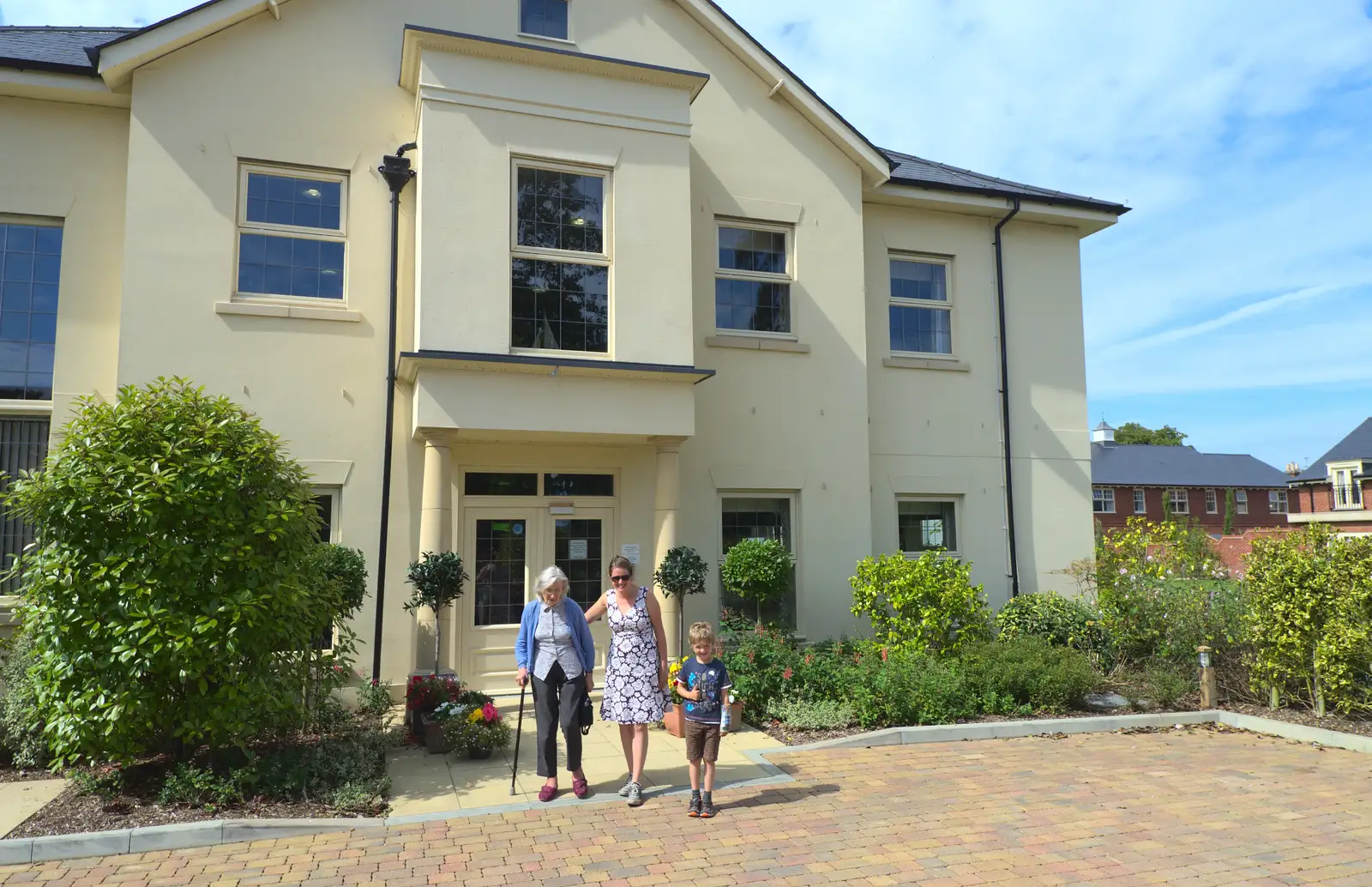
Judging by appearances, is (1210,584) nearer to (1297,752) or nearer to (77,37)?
(1297,752)

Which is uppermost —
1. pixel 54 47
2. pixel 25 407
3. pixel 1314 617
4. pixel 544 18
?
pixel 544 18

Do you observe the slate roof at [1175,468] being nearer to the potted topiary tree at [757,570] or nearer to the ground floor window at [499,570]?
the potted topiary tree at [757,570]

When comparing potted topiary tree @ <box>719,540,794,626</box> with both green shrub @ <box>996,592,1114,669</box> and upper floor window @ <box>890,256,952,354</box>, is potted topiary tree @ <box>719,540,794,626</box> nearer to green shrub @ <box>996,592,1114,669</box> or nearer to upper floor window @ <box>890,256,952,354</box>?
green shrub @ <box>996,592,1114,669</box>

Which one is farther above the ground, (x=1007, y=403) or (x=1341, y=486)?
(x=1341, y=486)

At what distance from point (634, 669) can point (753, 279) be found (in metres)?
6.95

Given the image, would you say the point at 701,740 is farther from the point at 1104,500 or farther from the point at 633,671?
the point at 1104,500

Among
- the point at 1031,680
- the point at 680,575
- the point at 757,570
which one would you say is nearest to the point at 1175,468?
the point at 1031,680

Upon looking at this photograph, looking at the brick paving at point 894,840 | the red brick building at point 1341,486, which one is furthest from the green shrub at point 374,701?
the red brick building at point 1341,486

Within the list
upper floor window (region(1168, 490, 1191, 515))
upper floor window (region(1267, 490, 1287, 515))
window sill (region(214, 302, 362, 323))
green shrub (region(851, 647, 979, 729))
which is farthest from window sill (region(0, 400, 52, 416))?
upper floor window (region(1267, 490, 1287, 515))

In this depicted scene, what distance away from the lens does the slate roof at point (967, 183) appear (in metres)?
13.3

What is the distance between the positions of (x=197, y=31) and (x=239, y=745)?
787cm

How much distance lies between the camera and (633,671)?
668 centimetres

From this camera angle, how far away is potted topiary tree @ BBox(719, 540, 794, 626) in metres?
10.5

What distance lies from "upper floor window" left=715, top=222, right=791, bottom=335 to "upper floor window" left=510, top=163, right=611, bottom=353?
2.12 metres
